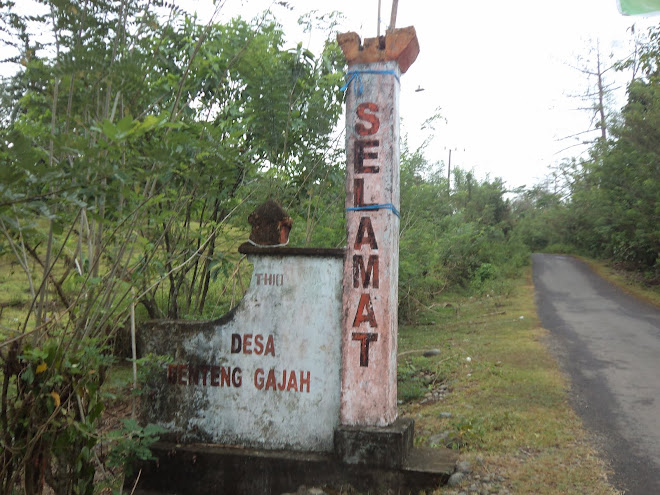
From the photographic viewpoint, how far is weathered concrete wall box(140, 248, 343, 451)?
448 centimetres

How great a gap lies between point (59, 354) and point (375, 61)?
298 cm

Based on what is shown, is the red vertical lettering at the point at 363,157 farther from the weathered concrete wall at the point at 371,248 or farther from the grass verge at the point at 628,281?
the grass verge at the point at 628,281

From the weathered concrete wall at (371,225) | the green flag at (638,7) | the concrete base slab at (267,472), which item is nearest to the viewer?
the green flag at (638,7)

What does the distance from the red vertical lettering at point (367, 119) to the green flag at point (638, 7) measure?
5.81 feet

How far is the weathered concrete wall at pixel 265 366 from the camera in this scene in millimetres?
4477

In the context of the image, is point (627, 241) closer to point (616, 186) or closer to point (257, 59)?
point (616, 186)

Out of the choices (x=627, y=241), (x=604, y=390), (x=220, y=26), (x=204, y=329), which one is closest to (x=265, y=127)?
(x=220, y=26)

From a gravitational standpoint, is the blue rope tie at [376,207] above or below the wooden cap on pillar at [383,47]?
below

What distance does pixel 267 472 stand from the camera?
439 centimetres

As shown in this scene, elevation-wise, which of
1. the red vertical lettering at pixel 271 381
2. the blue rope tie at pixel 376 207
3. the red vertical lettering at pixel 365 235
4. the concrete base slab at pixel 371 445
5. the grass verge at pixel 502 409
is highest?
the blue rope tie at pixel 376 207

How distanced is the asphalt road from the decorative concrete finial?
3.12 meters

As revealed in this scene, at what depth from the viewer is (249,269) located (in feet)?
21.4

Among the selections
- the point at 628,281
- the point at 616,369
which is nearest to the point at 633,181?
the point at 628,281

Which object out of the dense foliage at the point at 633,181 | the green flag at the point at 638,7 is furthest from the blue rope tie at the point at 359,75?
the dense foliage at the point at 633,181
